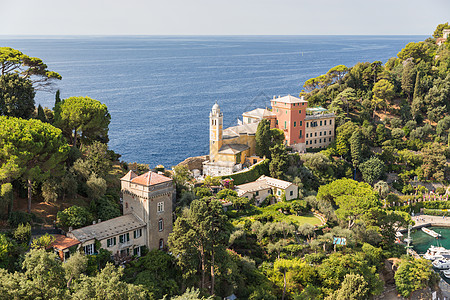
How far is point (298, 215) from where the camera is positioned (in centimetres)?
5338

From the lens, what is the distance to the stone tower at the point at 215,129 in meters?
60.6

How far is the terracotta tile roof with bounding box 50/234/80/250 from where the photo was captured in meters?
33.1

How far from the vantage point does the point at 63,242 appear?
33875 millimetres

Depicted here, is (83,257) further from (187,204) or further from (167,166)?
(167,166)

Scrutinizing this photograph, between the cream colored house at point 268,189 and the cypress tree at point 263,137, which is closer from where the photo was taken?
the cream colored house at point 268,189

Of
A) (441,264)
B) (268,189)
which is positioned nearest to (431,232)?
(441,264)

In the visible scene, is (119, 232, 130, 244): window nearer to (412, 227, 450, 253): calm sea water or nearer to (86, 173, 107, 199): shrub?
(86, 173, 107, 199): shrub

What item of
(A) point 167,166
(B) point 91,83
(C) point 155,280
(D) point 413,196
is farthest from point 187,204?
(B) point 91,83

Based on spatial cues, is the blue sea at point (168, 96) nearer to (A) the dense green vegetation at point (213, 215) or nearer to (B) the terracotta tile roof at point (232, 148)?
(B) the terracotta tile roof at point (232, 148)

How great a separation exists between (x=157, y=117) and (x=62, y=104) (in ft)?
170

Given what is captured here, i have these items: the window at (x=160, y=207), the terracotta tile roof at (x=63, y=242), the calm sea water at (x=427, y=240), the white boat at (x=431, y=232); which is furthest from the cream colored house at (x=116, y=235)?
the white boat at (x=431, y=232)

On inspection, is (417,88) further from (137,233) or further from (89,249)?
(89,249)

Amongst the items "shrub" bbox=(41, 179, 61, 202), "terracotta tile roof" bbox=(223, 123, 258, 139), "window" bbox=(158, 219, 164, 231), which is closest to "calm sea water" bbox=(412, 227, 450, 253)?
"terracotta tile roof" bbox=(223, 123, 258, 139)

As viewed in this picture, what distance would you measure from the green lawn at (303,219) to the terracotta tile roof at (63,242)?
75.8 ft
